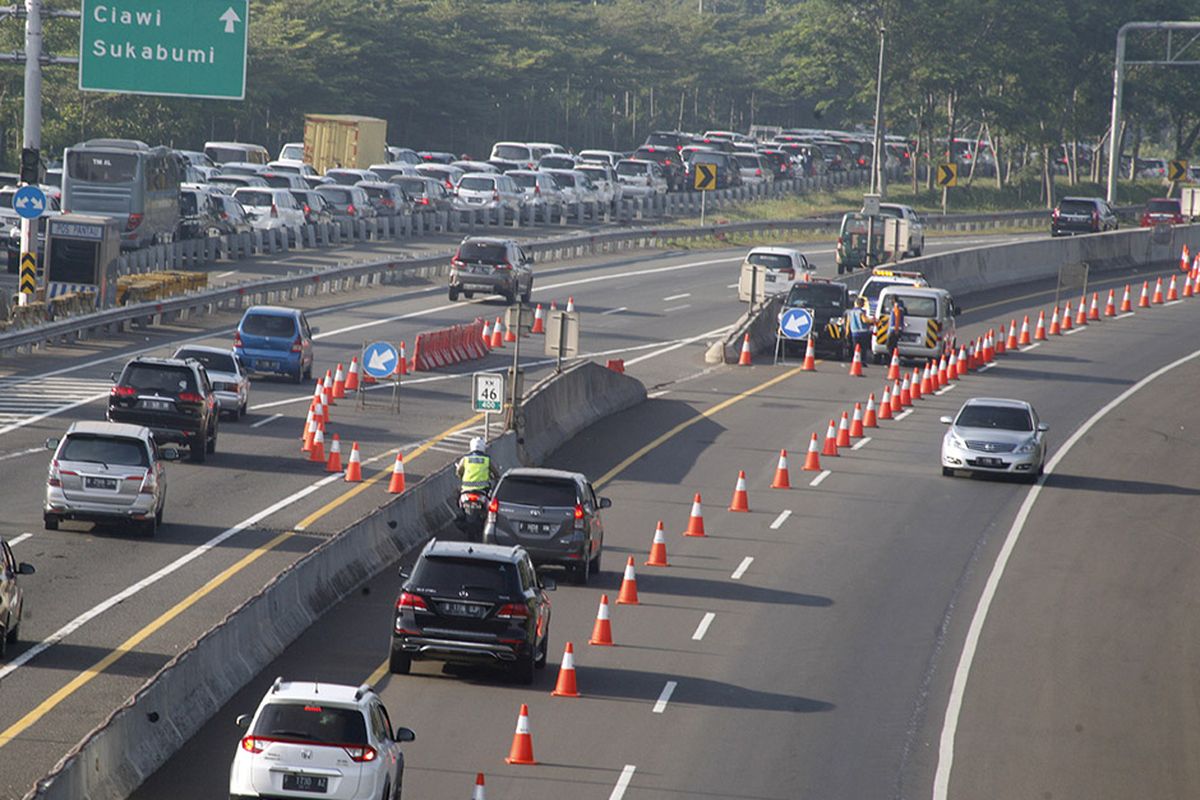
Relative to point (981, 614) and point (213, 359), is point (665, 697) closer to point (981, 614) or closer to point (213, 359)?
point (981, 614)

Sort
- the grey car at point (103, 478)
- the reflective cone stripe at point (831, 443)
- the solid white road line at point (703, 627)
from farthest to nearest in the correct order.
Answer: the reflective cone stripe at point (831, 443)
the grey car at point (103, 478)
the solid white road line at point (703, 627)

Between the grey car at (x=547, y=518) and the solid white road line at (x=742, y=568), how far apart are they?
2061 millimetres

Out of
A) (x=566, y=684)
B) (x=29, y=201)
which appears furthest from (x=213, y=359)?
(x=566, y=684)

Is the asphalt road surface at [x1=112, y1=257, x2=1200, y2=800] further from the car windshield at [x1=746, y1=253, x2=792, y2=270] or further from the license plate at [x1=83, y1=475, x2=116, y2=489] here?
the car windshield at [x1=746, y1=253, x2=792, y2=270]

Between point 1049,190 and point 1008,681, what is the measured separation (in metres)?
87.3

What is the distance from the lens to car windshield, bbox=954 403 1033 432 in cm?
3681

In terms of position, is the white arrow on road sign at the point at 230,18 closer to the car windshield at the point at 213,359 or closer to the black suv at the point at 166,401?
the car windshield at the point at 213,359

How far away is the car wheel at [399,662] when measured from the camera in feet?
68.6

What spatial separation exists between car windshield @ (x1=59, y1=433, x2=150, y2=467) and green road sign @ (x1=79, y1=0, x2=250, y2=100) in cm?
1872

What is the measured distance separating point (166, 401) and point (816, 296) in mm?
22573

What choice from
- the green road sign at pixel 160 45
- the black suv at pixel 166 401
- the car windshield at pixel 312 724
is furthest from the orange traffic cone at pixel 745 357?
the car windshield at pixel 312 724

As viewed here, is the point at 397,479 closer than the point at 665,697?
No

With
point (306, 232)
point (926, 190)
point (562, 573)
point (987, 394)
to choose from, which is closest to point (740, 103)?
point (926, 190)

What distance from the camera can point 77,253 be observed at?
47.6 meters
